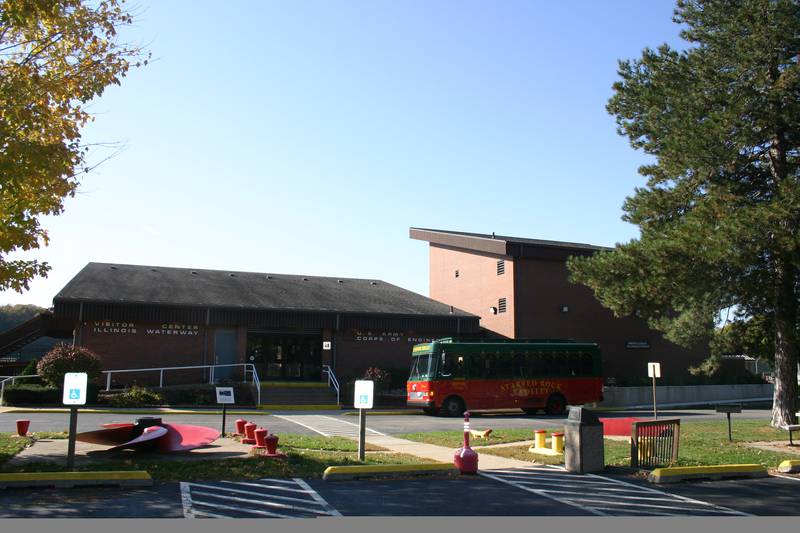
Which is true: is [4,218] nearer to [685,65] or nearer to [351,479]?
[351,479]

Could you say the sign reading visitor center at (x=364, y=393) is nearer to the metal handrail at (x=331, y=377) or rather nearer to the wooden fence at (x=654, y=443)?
the wooden fence at (x=654, y=443)

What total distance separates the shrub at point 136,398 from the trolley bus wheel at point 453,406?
1137 cm

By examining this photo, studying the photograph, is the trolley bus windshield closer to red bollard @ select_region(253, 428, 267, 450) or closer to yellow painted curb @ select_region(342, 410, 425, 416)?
yellow painted curb @ select_region(342, 410, 425, 416)

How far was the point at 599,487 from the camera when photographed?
11562 mm

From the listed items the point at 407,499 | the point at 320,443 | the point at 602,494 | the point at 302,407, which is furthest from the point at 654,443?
the point at 302,407

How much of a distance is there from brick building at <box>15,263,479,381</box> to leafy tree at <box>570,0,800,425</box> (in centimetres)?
1524

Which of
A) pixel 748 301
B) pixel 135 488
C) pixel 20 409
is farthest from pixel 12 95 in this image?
pixel 748 301

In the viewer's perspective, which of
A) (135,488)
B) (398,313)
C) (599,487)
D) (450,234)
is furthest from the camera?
(450,234)

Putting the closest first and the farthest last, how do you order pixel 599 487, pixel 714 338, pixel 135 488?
pixel 135 488 → pixel 599 487 → pixel 714 338

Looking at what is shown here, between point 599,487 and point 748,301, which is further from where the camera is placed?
point 748,301

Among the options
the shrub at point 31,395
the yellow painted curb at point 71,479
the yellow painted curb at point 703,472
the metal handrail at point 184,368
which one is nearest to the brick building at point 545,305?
the metal handrail at point 184,368

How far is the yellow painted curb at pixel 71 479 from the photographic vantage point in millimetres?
10203

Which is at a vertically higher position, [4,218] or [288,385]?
[4,218]

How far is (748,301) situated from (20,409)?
24.8 m
